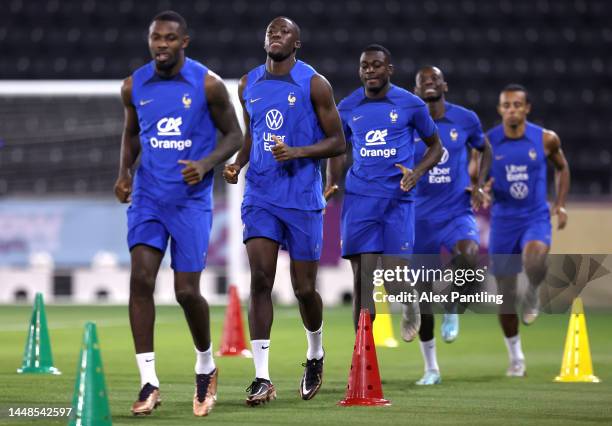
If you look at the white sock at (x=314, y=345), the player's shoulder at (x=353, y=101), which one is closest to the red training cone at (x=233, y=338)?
the player's shoulder at (x=353, y=101)

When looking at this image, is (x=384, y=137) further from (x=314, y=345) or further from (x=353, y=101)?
(x=314, y=345)

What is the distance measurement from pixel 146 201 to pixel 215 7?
70.9ft

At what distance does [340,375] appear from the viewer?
9.84 metres

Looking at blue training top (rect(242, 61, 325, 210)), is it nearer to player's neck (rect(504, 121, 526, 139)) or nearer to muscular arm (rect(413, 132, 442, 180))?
muscular arm (rect(413, 132, 442, 180))

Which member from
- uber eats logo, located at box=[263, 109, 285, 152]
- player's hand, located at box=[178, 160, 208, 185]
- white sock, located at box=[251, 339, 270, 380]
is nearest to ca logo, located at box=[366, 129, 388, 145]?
uber eats logo, located at box=[263, 109, 285, 152]

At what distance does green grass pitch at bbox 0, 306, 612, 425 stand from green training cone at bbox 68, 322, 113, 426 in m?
0.75

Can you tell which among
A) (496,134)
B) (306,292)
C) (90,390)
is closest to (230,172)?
(306,292)

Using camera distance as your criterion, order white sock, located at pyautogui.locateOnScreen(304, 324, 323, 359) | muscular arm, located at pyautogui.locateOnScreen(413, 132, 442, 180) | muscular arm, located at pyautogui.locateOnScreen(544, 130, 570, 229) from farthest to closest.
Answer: muscular arm, located at pyautogui.locateOnScreen(544, 130, 570, 229) < muscular arm, located at pyautogui.locateOnScreen(413, 132, 442, 180) < white sock, located at pyautogui.locateOnScreen(304, 324, 323, 359)

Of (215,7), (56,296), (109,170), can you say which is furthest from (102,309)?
(215,7)

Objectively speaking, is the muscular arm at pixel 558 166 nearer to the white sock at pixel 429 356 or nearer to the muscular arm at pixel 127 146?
the white sock at pixel 429 356

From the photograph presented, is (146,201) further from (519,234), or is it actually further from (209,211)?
(519,234)

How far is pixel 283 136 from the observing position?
25.1 feet

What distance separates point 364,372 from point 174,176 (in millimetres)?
1660

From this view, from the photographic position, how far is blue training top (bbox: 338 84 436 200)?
8.86m
